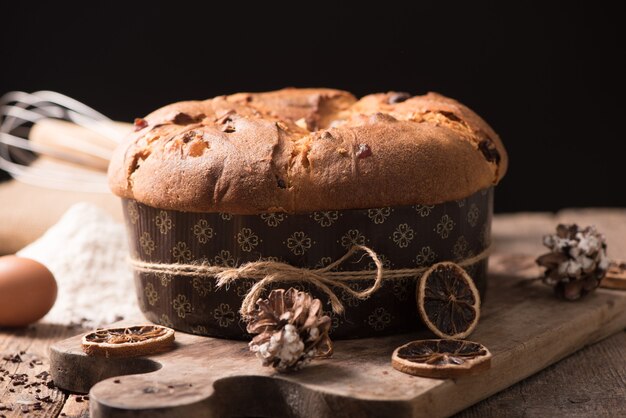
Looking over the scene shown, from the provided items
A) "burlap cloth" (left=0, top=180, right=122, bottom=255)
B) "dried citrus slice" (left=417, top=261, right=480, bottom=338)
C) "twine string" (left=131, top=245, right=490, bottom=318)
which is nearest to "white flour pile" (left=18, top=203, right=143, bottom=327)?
"burlap cloth" (left=0, top=180, right=122, bottom=255)

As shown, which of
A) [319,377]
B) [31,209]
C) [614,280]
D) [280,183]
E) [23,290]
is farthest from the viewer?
[31,209]

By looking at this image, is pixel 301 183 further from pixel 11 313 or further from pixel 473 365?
pixel 11 313

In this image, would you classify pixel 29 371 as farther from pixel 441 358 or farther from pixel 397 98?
pixel 397 98

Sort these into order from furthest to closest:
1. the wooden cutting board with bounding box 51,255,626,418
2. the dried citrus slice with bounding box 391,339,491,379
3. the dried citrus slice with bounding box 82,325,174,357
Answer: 1. the dried citrus slice with bounding box 82,325,174,357
2. the dried citrus slice with bounding box 391,339,491,379
3. the wooden cutting board with bounding box 51,255,626,418

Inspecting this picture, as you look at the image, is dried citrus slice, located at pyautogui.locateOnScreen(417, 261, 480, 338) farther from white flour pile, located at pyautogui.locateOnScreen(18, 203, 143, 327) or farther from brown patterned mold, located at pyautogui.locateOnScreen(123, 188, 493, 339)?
white flour pile, located at pyautogui.locateOnScreen(18, 203, 143, 327)

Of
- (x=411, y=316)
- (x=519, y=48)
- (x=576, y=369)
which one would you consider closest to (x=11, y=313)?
(x=411, y=316)

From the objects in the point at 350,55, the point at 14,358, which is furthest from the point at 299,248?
the point at 350,55
